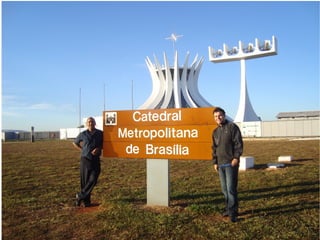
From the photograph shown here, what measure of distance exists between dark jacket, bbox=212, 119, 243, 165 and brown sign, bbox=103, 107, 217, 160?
1.83 feet

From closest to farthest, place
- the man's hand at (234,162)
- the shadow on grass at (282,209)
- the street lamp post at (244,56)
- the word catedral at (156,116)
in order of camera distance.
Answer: the man's hand at (234,162) → the shadow on grass at (282,209) → the word catedral at (156,116) → the street lamp post at (244,56)

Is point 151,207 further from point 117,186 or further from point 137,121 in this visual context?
point 117,186

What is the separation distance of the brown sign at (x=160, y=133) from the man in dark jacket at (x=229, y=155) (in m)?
0.55

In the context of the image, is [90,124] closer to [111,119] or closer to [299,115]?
[111,119]

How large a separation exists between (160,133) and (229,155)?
1591 mm

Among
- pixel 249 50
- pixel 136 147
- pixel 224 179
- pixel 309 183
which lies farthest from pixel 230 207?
pixel 249 50

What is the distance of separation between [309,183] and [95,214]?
527 centimetres

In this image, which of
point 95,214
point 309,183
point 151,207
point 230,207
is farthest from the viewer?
point 309,183

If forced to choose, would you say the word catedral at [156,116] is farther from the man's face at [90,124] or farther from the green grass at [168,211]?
the green grass at [168,211]

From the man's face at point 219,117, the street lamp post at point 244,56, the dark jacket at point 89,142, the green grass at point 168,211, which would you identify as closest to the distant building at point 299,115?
the street lamp post at point 244,56

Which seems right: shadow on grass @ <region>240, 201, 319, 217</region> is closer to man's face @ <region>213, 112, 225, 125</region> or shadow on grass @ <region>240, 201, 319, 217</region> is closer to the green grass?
the green grass

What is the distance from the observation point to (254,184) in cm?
894

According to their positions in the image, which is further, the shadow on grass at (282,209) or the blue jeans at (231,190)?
the shadow on grass at (282,209)

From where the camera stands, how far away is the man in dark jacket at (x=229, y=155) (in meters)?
5.78
